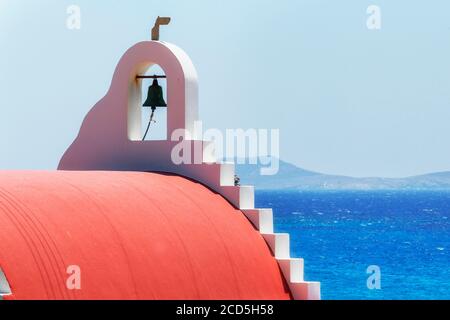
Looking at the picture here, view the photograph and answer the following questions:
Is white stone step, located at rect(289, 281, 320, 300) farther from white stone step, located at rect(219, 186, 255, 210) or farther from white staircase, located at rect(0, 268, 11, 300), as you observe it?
white staircase, located at rect(0, 268, 11, 300)

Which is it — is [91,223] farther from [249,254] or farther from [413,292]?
[413,292]

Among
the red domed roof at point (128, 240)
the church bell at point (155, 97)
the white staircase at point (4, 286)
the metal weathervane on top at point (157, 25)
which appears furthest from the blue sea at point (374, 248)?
the white staircase at point (4, 286)

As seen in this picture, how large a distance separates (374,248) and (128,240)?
87457 millimetres

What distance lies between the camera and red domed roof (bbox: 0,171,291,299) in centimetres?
1789

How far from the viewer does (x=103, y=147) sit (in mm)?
24359

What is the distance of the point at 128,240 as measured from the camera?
1955 centimetres

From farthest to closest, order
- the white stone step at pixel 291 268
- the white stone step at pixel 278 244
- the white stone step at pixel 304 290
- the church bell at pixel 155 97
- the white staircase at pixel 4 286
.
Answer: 1. the church bell at pixel 155 97
2. the white stone step at pixel 278 244
3. the white stone step at pixel 291 268
4. the white stone step at pixel 304 290
5. the white staircase at pixel 4 286

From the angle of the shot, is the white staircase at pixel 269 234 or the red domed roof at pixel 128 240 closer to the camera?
the red domed roof at pixel 128 240

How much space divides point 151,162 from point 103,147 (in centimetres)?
118

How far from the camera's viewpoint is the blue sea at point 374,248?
7844cm

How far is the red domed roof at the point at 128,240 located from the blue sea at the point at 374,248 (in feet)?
165

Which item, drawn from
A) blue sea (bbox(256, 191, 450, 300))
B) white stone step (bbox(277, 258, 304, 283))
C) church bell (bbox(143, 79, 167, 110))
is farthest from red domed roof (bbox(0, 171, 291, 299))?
blue sea (bbox(256, 191, 450, 300))

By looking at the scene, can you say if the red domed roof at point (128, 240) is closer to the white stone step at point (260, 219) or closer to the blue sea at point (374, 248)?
the white stone step at point (260, 219)
